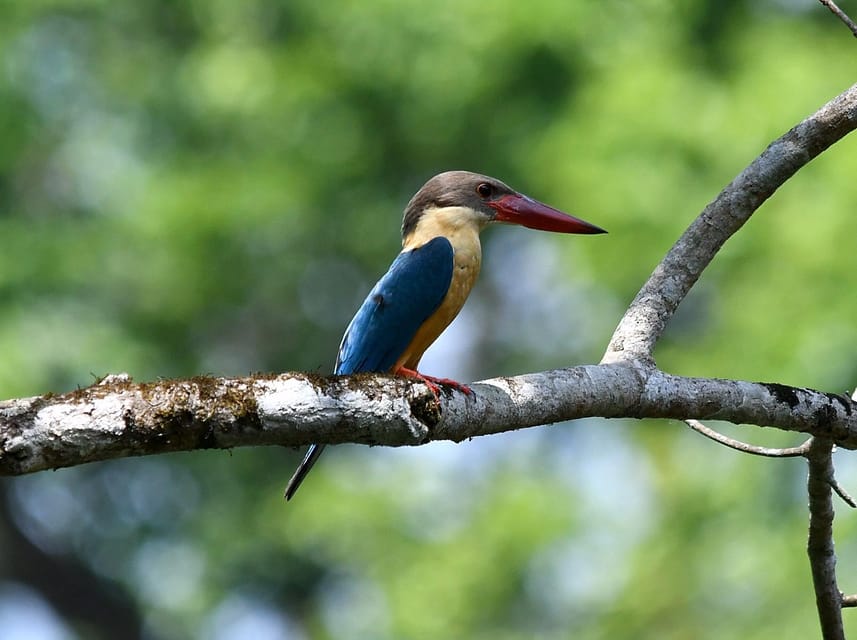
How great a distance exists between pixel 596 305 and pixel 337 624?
447 centimetres

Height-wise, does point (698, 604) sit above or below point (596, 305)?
below

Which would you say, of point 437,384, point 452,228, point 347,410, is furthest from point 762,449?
point 452,228

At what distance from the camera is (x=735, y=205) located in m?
3.70

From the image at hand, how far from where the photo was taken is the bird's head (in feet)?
16.3

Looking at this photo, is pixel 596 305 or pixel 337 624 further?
pixel 337 624

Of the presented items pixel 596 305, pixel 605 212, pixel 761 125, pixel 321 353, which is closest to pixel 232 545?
pixel 321 353

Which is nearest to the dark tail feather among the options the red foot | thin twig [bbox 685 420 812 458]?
the red foot

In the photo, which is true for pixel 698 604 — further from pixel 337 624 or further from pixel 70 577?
pixel 70 577

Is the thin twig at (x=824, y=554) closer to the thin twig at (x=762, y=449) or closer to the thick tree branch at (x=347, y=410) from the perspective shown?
the thin twig at (x=762, y=449)

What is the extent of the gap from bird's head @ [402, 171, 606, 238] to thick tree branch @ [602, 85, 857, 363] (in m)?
1.20

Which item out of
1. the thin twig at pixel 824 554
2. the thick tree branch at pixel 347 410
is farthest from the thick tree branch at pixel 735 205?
the thin twig at pixel 824 554

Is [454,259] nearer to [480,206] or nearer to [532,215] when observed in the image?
[480,206]

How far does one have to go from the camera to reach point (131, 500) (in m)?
12.9

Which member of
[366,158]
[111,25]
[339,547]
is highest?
[111,25]
